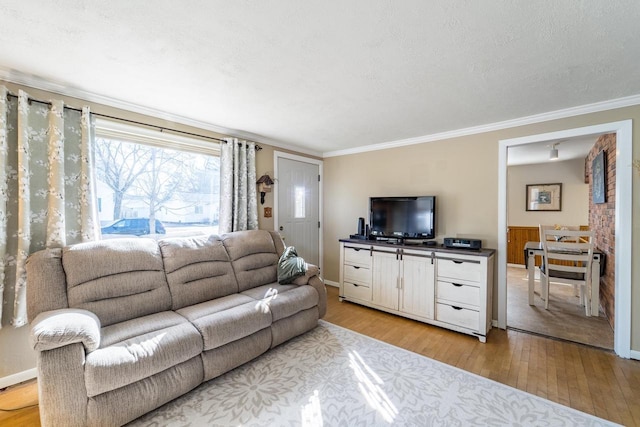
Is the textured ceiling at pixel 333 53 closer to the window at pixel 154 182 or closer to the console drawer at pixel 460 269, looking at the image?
the window at pixel 154 182

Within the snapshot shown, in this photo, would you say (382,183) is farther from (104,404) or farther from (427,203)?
(104,404)

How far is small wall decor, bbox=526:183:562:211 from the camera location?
5.68m

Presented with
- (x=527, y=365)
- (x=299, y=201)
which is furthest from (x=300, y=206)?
(x=527, y=365)

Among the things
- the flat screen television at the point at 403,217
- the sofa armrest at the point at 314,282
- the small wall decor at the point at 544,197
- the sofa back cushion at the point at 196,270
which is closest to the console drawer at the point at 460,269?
the flat screen television at the point at 403,217

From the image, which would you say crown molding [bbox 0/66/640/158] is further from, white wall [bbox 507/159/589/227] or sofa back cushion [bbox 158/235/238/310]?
white wall [bbox 507/159/589/227]

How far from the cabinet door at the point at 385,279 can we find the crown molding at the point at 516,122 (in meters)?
1.61

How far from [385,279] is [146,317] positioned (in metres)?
2.62

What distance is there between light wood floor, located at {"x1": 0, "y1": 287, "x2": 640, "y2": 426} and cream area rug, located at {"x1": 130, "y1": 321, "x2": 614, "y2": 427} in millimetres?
155

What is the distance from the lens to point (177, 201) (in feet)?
9.93

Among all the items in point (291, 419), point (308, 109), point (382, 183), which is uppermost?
point (308, 109)

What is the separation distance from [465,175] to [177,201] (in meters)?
3.47

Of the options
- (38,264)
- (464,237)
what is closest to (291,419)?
(38,264)

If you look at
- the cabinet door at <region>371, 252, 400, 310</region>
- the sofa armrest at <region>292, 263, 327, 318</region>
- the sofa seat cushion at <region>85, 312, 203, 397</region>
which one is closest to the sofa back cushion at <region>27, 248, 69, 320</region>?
the sofa seat cushion at <region>85, 312, 203, 397</region>

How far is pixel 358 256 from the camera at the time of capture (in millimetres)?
3740
